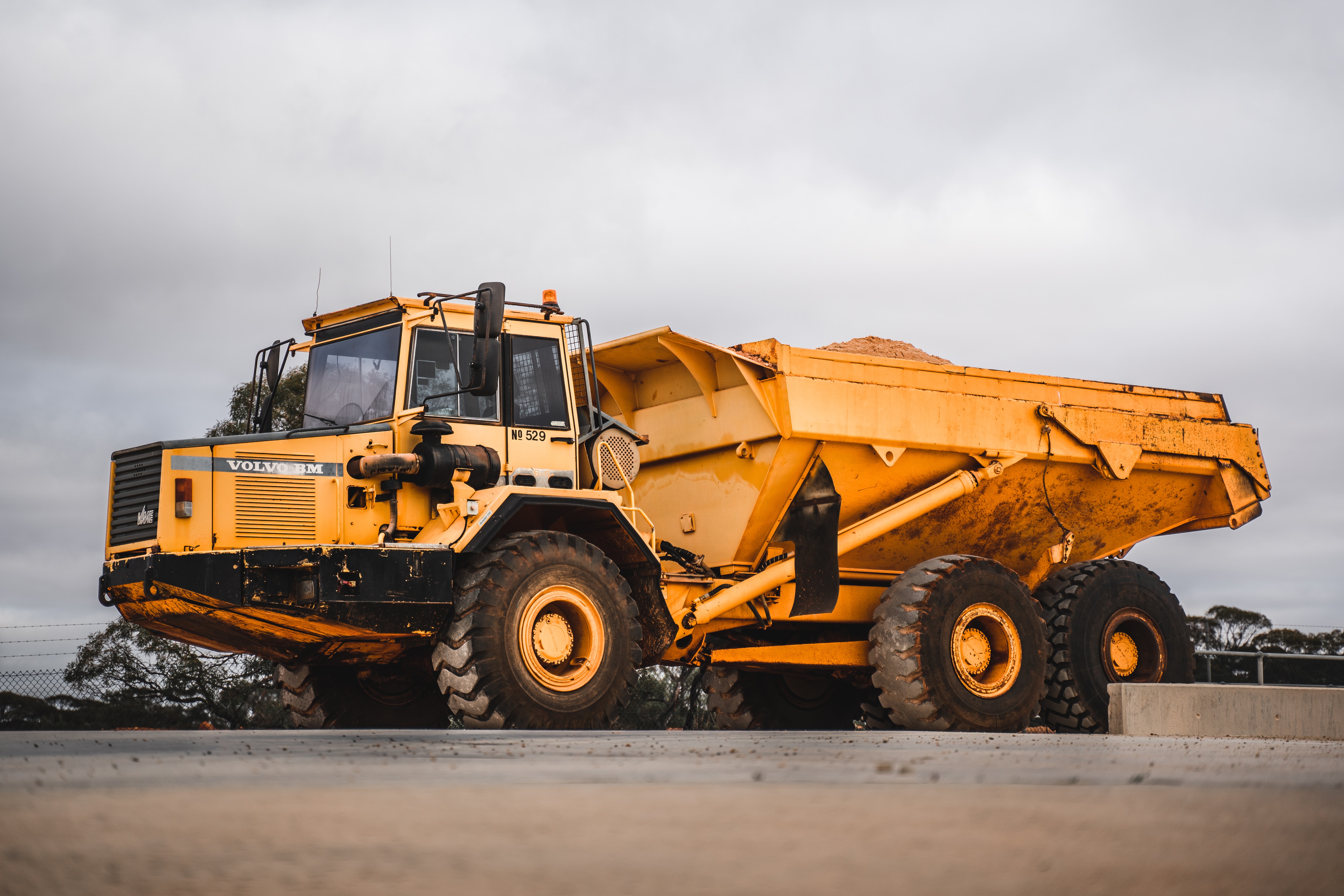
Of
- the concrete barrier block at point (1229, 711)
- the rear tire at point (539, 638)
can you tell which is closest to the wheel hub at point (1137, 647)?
the concrete barrier block at point (1229, 711)

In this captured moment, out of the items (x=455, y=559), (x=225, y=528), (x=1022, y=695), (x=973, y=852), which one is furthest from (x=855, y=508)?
(x=973, y=852)

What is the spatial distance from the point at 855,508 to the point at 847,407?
103 centimetres

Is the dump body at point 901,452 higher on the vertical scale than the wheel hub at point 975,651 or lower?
higher

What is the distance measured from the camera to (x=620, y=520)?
975cm

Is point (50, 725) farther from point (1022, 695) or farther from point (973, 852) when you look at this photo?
point (973, 852)

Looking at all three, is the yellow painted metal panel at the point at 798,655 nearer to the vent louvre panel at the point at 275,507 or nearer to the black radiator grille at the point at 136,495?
the vent louvre panel at the point at 275,507

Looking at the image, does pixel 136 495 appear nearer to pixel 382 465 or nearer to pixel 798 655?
pixel 382 465

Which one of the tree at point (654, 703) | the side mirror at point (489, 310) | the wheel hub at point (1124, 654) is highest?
the side mirror at point (489, 310)

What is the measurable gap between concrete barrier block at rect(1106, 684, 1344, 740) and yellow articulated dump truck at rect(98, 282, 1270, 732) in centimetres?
144

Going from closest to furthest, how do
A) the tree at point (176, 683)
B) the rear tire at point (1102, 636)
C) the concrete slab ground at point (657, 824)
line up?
the concrete slab ground at point (657, 824)
the rear tire at point (1102, 636)
the tree at point (176, 683)

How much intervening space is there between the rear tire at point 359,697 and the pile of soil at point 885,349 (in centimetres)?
482

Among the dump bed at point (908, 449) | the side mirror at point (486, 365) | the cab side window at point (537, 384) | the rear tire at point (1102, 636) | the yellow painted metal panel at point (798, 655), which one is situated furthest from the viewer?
the rear tire at point (1102, 636)

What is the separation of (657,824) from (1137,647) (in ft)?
34.2

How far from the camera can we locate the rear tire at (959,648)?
1083 centimetres
